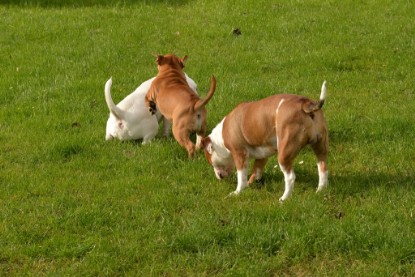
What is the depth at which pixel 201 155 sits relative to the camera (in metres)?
8.38

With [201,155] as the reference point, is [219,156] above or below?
above

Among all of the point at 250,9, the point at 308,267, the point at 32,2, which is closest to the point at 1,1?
the point at 32,2

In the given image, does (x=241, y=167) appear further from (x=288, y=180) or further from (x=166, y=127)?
(x=166, y=127)

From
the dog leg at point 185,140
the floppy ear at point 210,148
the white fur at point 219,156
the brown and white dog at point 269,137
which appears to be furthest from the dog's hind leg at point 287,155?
the dog leg at point 185,140

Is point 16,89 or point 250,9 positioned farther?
point 250,9

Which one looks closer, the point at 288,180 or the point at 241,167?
the point at 288,180

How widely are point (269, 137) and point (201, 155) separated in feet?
5.01

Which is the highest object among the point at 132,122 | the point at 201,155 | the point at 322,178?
the point at 322,178

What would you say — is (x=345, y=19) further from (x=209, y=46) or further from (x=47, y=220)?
(x=47, y=220)

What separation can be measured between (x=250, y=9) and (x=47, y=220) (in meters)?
8.95

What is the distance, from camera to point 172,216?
675 cm

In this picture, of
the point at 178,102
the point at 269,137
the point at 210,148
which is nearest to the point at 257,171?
the point at 210,148

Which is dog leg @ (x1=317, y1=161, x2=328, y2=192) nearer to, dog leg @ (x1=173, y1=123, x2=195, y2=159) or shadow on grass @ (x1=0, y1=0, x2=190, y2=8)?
dog leg @ (x1=173, y1=123, x2=195, y2=159)

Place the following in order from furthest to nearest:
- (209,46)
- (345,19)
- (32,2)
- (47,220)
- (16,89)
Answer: (32,2) < (345,19) < (209,46) < (16,89) < (47,220)
